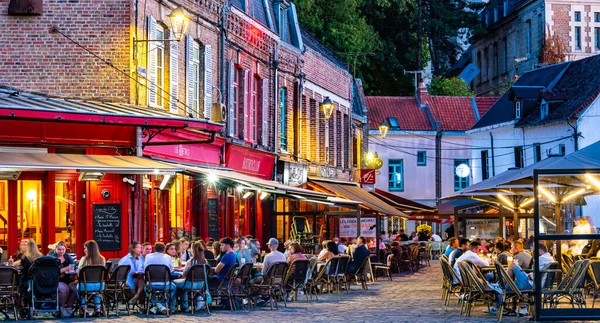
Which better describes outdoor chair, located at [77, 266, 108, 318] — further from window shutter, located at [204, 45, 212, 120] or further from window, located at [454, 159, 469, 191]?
window, located at [454, 159, 469, 191]

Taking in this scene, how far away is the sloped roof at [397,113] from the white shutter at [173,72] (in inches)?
1551

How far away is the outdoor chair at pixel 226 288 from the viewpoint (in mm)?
19203

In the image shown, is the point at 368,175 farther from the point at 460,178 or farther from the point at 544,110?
the point at 460,178

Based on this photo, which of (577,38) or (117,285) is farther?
(577,38)

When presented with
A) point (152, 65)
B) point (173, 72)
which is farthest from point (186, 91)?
point (152, 65)

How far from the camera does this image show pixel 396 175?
64438 mm

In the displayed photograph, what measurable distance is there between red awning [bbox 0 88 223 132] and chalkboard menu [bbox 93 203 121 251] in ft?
6.19

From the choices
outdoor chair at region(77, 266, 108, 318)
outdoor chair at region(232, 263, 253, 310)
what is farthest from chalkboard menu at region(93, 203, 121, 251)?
outdoor chair at region(77, 266, 108, 318)

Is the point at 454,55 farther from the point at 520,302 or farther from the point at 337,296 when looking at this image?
the point at 520,302

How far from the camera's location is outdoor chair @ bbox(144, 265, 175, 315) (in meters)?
18.0

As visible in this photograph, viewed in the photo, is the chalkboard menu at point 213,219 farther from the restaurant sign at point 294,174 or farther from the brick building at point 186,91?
the restaurant sign at point 294,174

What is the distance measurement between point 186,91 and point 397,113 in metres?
39.4

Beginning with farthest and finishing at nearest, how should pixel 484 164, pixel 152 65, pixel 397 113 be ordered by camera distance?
1. pixel 397 113
2. pixel 484 164
3. pixel 152 65

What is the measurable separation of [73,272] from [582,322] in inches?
295
